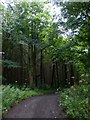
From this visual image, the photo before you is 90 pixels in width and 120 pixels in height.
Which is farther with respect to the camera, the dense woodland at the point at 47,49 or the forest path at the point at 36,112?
the forest path at the point at 36,112

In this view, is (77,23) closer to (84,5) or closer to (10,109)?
(84,5)

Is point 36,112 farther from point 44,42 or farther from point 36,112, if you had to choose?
point 44,42

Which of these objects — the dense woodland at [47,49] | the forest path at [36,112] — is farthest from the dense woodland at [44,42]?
the forest path at [36,112]

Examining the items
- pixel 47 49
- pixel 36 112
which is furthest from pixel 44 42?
pixel 36 112

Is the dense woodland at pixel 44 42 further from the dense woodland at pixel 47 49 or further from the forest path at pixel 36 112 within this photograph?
the forest path at pixel 36 112

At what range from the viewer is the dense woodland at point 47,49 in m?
7.07

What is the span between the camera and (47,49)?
15359 mm

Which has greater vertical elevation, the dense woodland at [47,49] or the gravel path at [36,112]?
the dense woodland at [47,49]

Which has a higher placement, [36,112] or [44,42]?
[44,42]

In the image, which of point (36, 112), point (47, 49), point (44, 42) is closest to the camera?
point (36, 112)

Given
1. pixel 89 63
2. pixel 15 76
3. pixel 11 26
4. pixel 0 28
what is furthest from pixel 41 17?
pixel 89 63

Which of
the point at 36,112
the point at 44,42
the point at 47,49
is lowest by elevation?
the point at 36,112

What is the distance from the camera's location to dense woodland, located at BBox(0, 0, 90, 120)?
23.2 ft

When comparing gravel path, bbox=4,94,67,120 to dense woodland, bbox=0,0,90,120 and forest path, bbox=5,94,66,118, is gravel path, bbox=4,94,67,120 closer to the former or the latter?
forest path, bbox=5,94,66,118
